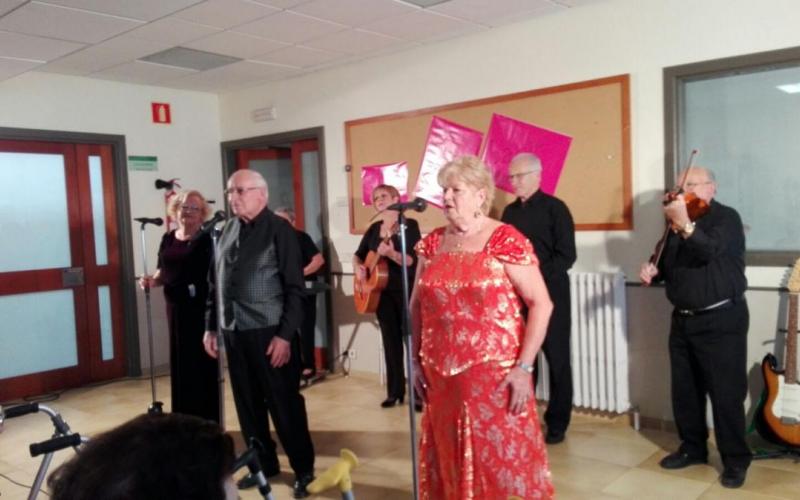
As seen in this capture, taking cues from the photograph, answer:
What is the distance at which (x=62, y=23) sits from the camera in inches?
152

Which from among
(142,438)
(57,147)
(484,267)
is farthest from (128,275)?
(142,438)

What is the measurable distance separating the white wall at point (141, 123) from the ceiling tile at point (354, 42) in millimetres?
1960

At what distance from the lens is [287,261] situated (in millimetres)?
3168

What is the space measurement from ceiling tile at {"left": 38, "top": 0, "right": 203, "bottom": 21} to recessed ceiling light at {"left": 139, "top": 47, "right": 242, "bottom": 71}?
3.18 feet

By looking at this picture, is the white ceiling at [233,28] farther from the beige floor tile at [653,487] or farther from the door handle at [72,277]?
the beige floor tile at [653,487]

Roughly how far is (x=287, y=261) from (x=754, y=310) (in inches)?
91.6

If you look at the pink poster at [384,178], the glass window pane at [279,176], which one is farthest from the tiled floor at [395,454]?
the glass window pane at [279,176]

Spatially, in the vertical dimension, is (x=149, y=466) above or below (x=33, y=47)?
below

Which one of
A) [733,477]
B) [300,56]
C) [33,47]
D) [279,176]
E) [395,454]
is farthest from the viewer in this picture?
[279,176]

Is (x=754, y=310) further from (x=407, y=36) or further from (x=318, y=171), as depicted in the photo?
(x=318, y=171)

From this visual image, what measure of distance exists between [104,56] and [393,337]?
2.75 meters

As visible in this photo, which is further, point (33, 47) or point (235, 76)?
point (235, 76)

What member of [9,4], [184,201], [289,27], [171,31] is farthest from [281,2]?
[9,4]

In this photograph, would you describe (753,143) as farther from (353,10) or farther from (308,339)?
(308,339)
